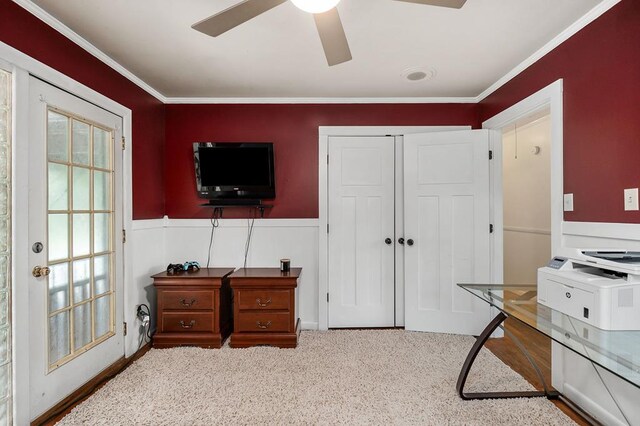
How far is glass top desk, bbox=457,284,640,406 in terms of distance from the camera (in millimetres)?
1073

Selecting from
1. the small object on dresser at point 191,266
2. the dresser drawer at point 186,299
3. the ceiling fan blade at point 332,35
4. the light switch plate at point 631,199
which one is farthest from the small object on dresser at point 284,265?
the light switch plate at point 631,199

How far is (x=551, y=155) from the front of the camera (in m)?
2.32

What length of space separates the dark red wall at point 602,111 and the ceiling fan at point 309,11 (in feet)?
3.71

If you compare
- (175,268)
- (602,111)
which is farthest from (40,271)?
(602,111)

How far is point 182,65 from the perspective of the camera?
8.75ft

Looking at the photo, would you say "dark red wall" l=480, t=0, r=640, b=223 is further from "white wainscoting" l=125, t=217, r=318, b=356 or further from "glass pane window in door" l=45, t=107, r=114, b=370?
"glass pane window in door" l=45, t=107, r=114, b=370

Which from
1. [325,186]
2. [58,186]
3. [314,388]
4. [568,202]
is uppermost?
[325,186]

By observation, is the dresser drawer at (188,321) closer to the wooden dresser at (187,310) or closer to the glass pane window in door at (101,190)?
the wooden dresser at (187,310)

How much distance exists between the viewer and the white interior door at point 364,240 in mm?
3396

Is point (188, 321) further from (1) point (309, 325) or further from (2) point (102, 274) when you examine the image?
(1) point (309, 325)

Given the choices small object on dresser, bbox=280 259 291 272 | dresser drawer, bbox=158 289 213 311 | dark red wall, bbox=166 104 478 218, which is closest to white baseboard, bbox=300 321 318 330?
small object on dresser, bbox=280 259 291 272

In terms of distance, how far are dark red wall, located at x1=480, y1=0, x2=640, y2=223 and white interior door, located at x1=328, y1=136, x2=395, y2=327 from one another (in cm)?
153

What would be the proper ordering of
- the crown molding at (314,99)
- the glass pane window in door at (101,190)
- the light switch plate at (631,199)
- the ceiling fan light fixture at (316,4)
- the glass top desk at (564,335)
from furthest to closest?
1. the glass pane window in door at (101,190)
2. the crown molding at (314,99)
3. the light switch plate at (631,199)
4. the ceiling fan light fixture at (316,4)
5. the glass top desk at (564,335)

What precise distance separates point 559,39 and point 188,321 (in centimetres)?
358
